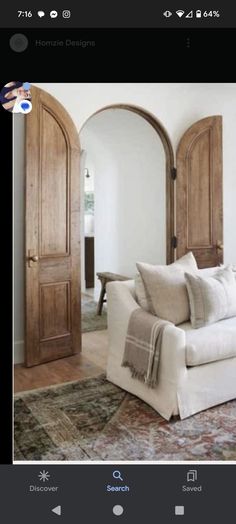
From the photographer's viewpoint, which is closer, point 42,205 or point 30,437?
point 30,437

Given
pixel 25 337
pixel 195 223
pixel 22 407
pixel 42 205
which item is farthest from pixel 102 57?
pixel 195 223

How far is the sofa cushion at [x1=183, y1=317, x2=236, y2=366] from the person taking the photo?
1882 millimetres

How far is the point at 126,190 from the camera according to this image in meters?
4.56

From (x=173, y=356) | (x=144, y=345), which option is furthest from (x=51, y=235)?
(x=173, y=356)

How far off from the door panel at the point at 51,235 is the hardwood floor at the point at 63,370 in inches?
3.0

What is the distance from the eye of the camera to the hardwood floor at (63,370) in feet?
7.68

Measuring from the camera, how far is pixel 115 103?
113 inches

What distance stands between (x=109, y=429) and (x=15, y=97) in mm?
1529
